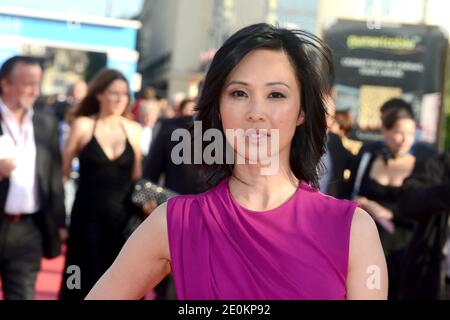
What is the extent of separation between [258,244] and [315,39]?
0.58 metres

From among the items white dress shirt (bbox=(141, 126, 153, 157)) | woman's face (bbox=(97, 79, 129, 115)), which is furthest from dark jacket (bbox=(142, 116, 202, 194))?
white dress shirt (bbox=(141, 126, 153, 157))

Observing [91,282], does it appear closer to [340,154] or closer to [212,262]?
[340,154]

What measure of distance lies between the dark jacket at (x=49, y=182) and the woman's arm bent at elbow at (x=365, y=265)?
3.63 meters

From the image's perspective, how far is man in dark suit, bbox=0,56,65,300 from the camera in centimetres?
531

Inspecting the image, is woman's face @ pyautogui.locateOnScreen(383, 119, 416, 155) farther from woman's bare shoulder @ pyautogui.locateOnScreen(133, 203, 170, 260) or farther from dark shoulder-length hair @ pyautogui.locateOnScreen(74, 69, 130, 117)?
woman's bare shoulder @ pyautogui.locateOnScreen(133, 203, 170, 260)

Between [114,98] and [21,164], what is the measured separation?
1154mm

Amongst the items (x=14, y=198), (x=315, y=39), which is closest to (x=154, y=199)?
(x=14, y=198)

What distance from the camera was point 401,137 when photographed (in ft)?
23.0

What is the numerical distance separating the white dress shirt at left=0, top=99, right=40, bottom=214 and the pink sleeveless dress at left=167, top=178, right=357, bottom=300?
3.17 meters

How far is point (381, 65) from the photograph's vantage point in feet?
37.6

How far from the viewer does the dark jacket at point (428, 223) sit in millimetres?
5133

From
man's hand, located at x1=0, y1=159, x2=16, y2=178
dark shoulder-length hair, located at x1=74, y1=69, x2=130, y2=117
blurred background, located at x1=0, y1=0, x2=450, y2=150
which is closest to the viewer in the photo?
man's hand, located at x1=0, y1=159, x2=16, y2=178

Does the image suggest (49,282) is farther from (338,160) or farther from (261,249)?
(261,249)

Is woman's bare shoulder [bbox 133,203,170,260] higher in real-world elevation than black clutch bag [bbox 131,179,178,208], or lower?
higher
